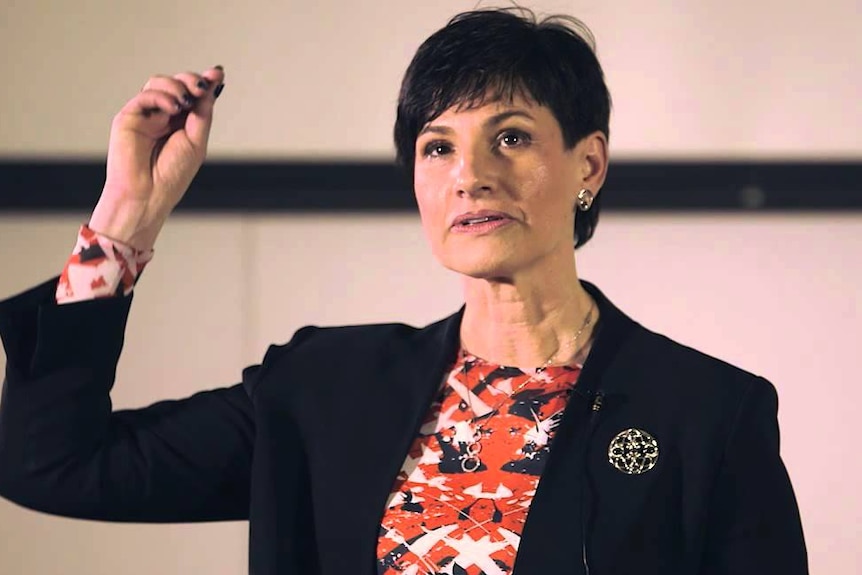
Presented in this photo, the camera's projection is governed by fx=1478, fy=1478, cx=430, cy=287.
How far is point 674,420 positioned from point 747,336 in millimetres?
1296

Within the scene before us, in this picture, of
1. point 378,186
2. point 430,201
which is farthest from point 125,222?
point 378,186

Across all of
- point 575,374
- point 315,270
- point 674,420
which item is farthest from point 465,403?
point 315,270

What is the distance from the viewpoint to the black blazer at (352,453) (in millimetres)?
1610

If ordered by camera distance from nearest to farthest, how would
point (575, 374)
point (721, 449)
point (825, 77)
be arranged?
point (721, 449)
point (575, 374)
point (825, 77)

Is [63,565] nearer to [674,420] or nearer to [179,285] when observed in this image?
[179,285]

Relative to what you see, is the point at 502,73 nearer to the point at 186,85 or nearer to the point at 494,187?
the point at 494,187

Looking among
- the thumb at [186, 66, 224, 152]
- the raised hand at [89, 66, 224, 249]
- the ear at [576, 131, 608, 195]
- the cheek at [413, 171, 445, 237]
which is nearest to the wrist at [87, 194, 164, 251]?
the raised hand at [89, 66, 224, 249]

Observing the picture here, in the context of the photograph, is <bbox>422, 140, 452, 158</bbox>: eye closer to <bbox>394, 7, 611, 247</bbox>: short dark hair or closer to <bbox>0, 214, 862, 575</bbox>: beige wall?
<bbox>394, 7, 611, 247</bbox>: short dark hair

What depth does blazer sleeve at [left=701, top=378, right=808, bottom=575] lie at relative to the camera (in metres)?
1.62

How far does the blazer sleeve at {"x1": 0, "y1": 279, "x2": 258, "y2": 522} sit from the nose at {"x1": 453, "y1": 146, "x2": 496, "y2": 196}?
41 centimetres

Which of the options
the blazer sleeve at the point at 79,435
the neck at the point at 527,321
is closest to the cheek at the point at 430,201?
the neck at the point at 527,321

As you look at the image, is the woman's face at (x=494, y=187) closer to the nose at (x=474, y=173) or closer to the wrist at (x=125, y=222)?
the nose at (x=474, y=173)

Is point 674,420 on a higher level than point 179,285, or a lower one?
lower

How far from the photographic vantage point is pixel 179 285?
2992 mm
